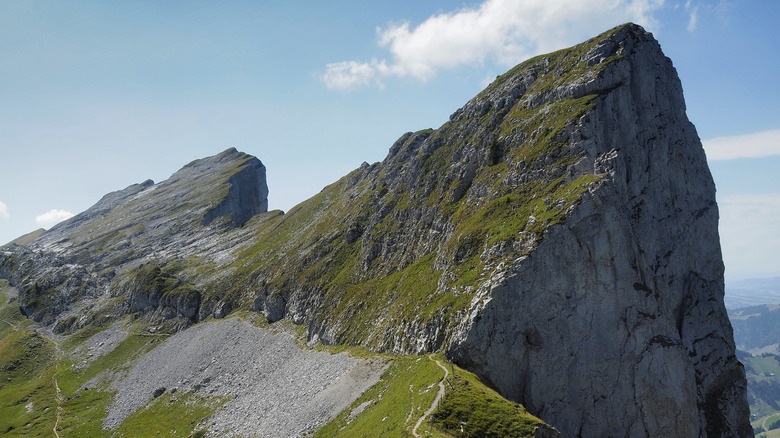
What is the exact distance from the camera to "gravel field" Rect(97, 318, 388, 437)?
6412 centimetres

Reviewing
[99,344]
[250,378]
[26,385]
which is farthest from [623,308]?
[26,385]

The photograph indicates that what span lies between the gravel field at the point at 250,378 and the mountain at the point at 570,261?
676 cm

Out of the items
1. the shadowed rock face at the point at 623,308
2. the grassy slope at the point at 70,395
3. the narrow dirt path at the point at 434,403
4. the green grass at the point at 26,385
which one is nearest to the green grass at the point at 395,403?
the narrow dirt path at the point at 434,403

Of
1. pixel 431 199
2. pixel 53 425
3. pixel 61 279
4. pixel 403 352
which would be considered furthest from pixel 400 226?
pixel 61 279

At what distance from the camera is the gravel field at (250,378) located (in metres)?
64.1

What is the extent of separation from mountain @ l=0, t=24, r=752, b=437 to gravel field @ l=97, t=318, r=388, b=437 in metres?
6.76

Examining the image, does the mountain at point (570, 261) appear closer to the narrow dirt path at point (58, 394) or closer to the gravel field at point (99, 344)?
the narrow dirt path at point (58, 394)

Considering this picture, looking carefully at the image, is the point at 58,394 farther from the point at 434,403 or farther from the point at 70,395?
the point at 434,403

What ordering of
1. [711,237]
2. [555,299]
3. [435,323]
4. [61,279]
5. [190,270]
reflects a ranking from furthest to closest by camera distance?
[61,279] < [190,270] < [711,237] < [435,323] < [555,299]

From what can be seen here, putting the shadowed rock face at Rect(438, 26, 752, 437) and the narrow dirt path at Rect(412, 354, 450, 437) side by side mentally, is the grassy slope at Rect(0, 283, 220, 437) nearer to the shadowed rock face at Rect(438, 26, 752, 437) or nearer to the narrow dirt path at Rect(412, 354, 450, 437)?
Result: the narrow dirt path at Rect(412, 354, 450, 437)

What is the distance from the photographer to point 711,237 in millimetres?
71375

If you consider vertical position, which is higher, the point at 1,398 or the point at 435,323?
the point at 435,323

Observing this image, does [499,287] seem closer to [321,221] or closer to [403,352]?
[403,352]

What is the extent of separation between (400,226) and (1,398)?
111280 millimetres
